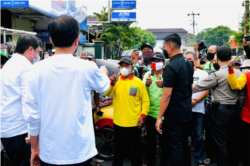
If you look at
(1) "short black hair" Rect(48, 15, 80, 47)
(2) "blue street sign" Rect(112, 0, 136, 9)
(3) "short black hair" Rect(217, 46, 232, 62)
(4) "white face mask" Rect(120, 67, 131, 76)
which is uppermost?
(2) "blue street sign" Rect(112, 0, 136, 9)

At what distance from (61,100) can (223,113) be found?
2.99m

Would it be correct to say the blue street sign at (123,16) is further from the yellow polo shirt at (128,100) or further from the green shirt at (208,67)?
the yellow polo shirt at (128,100)

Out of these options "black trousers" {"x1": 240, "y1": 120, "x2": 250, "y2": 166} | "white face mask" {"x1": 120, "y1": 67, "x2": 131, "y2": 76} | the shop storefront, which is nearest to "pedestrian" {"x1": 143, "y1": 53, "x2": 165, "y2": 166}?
"white face mask" {"x1": 120, "y1": 67, "x2": 131, "y2": 76}

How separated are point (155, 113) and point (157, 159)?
127 cm

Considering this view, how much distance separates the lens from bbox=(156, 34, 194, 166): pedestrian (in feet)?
10.6

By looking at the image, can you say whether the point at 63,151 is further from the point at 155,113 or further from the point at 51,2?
the point at 51,2

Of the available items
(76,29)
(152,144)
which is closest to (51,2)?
(152,144)

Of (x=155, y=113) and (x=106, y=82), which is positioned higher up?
(x=106, y=82)

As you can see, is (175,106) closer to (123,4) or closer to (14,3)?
(14,3)

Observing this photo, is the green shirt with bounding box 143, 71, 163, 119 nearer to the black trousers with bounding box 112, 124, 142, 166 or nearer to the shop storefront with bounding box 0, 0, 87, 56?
the black trousers with bounding box 112, 124, 142, 166

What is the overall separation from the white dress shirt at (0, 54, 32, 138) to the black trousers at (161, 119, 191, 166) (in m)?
2.06

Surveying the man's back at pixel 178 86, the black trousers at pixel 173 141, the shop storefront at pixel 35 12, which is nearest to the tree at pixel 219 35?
the shop storefront at pixel 35 12

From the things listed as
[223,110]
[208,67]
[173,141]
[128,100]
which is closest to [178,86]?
[173,141]

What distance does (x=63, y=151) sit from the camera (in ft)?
5.75
